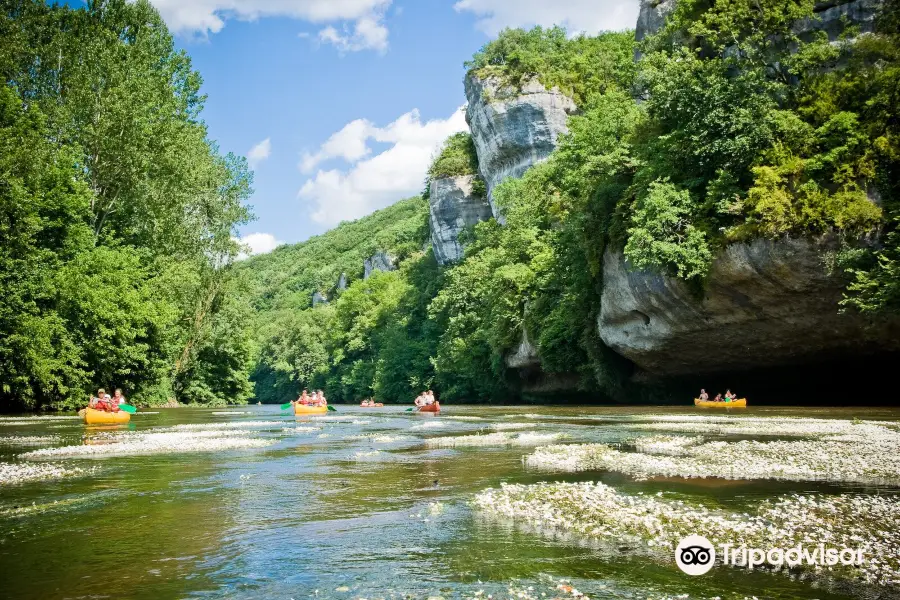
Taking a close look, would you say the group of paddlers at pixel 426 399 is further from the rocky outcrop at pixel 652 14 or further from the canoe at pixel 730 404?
the rocky outcrop at pixel 652 14

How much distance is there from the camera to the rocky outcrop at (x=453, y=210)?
92.9 m

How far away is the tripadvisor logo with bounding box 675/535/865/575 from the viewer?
6992 mm

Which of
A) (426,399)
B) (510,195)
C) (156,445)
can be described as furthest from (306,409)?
(510,195)

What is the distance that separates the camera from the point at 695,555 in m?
7.33

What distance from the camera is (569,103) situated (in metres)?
80.0

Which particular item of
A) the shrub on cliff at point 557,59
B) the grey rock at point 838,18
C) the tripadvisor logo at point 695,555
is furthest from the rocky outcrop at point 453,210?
the tripadvisor logo at point 695,555

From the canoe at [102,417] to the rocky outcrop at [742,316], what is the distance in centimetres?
2851

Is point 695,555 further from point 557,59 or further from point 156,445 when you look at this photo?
point 557,59

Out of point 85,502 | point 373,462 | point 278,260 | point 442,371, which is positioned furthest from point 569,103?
point 278,260

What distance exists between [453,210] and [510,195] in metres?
23.7

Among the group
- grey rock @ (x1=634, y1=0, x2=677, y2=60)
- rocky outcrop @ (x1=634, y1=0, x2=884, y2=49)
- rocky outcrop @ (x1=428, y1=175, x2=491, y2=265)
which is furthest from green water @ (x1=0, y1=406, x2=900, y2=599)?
rocky outcrop @ (x1=428, y1=175, x2=491, y2=265)

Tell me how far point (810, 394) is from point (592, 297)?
15.5 metres

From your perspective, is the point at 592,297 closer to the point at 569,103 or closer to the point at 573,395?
the point at 573,395

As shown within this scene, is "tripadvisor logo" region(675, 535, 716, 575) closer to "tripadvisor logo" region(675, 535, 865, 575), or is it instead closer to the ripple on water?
Result: "tripadvisor logo" region(675, 535, 865, 575)
